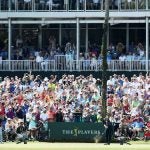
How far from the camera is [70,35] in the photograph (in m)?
59.7

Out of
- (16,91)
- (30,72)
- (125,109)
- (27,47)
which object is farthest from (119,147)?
(27,47)

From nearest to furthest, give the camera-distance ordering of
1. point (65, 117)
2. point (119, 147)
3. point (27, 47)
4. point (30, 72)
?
point (119, 147) → point (65, 117) → point (30, 72) → point (27, 47)

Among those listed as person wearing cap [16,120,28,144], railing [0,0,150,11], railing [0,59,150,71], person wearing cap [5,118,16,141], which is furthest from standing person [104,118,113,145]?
railing [0,0,150,11]

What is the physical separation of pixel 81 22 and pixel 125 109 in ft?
39.7

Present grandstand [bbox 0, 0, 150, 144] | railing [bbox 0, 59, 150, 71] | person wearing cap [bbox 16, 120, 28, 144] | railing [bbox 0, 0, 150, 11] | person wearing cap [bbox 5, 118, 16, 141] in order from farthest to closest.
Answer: railing [bbox 0, 0, 150, 11]
railing [bbox 0, 59, 150, 71]
grandstand [bbox 0, 0, 150, 144]
person wearing cap [bbox 5, 118, 16, 141]
person wearing cap [bbox 16, 120, 28, 144]

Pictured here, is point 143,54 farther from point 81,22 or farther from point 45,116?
point 45,116

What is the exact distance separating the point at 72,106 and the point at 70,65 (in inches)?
377

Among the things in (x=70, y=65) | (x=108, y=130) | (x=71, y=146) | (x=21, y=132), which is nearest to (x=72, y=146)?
(x=71, y=146)

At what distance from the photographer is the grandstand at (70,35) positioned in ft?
181

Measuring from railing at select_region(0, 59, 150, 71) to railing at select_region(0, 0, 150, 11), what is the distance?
10.9 feet

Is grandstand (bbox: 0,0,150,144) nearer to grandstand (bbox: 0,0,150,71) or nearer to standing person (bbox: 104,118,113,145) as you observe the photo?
grandstand (bbox: 0,0,150,71)

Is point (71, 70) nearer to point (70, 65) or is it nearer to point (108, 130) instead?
point (70, 65)

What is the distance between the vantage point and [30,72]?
54188 millimetres

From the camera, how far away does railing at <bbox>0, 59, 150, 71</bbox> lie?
179 ft
